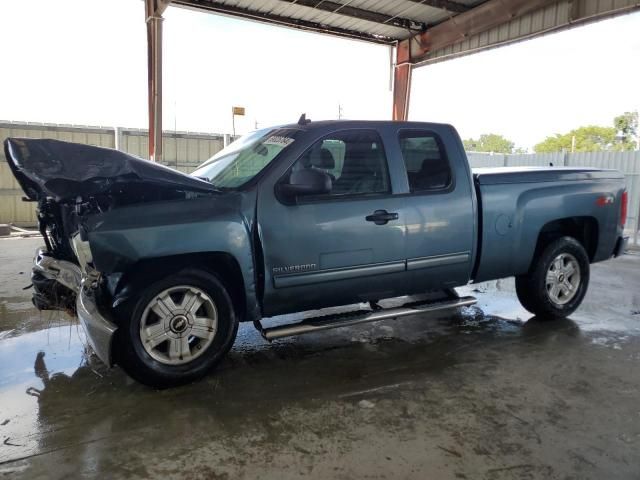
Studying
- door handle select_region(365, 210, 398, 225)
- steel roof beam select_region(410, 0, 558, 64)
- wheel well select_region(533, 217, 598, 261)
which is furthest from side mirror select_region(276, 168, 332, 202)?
steel roof beam select_region(410, 0, 558, 64)

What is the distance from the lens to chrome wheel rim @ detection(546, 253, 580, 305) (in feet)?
16.0

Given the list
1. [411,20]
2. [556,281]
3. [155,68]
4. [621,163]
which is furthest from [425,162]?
[411,20]

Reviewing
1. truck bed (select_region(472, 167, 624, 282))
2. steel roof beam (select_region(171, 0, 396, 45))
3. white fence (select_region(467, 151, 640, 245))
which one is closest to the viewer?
truck bed (select_region(472, 167, 624, 282))

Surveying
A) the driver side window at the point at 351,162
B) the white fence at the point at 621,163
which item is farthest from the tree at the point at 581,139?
the driver side window at the point at 351,162

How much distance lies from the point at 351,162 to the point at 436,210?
83 cm

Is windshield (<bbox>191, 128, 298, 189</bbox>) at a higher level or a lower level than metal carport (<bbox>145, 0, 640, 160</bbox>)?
lower

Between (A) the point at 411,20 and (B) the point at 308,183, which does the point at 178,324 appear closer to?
(B) the point at 308,183

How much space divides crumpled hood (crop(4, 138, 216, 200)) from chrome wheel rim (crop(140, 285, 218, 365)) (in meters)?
0.79

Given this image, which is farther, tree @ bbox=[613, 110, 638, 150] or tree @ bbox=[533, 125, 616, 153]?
tree @ bbox=[533, 125, 616, 153]

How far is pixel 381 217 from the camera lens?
12.6 ft

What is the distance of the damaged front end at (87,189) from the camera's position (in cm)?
312

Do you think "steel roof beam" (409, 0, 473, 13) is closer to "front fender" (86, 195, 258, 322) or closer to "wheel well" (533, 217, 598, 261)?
"wheel well" (533, 217, 598, 261)

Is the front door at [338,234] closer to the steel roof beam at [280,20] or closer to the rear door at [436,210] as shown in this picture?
the rear door at [436,210]

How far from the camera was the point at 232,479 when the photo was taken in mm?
2395
